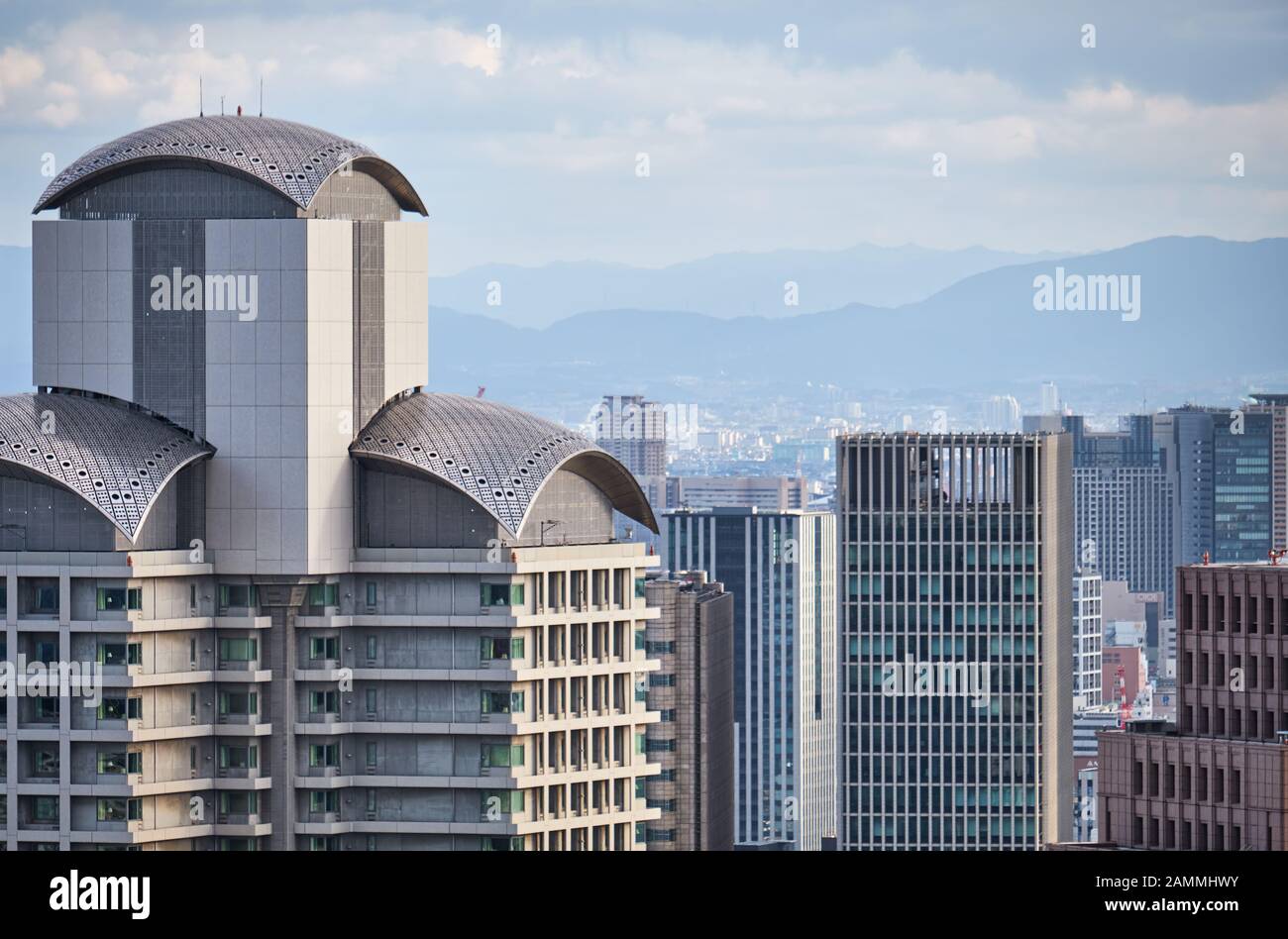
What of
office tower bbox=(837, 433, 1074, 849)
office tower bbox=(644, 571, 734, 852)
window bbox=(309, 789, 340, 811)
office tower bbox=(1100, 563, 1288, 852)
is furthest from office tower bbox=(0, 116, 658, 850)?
office tower bbox=(837, 433, 1074, 849)

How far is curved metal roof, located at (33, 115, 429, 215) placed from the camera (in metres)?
87.8

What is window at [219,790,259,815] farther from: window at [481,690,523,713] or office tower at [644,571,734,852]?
office tower at [644,571,734,852]

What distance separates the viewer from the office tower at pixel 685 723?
467 feet

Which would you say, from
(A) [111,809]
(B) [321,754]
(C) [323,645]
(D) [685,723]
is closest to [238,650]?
(C) [323,645]

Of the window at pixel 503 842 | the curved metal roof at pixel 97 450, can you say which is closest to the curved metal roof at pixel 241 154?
the curved metal roof at pixel 97 450

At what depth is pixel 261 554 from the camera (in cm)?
8694

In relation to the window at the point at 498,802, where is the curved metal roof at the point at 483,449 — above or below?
above

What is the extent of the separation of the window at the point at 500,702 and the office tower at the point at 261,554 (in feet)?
0.25

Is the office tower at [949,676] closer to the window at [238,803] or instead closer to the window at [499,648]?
the window at [499,648]

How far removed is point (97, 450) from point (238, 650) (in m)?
8.31

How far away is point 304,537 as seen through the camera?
284 feet

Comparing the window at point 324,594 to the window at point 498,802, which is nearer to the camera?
the window at point 498,802
